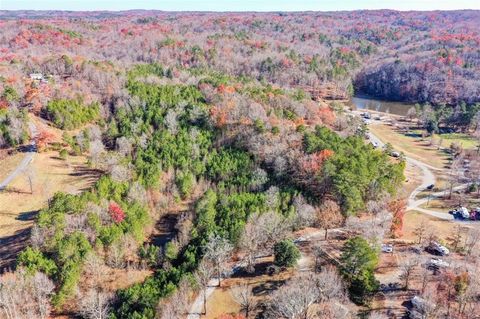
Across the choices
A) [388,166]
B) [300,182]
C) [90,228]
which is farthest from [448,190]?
[90,228]

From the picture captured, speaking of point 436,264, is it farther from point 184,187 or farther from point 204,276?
point 184,187

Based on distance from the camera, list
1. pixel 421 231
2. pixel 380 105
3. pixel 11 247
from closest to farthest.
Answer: pixel 11 247 < pixel 421 231 < pixel 380 105

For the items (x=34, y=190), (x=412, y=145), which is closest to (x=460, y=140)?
(x=412, y=145)

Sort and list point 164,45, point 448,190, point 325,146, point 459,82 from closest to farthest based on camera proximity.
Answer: point 325,146 < point 448,190 < point 459,82 < point 164,45

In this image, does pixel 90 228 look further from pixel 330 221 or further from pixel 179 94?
pixel 179 94

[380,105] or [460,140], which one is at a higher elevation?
[380,105]

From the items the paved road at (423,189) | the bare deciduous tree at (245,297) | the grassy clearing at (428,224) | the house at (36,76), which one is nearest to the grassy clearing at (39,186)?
the bare deciduous tree at (245,297)
